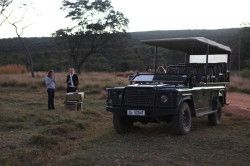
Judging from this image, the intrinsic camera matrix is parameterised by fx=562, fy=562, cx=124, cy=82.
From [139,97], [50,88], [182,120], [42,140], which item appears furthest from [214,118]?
[50,88]

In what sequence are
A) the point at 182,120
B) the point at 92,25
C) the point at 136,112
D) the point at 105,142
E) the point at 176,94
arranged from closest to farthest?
the point at 105,142 → the point at 176,94 → the point at 136,112 → the point at 182,120 → the point at 92,25

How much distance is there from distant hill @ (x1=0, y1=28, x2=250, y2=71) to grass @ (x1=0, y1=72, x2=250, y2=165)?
49.6 metres

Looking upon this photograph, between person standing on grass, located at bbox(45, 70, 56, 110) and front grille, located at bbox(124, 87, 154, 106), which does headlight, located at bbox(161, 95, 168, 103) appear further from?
person standing on grass, located at bbox(45, 70, 56, 110)

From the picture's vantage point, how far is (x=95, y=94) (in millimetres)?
27625

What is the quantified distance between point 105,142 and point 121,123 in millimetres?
1568

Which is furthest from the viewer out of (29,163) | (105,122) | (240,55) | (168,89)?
(240,55)

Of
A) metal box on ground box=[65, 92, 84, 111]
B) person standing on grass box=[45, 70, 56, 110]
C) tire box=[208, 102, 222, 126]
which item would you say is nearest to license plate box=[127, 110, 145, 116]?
tire box=[208, 102, 222, 126]

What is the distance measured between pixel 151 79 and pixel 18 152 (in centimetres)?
525

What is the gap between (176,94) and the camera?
12812mm

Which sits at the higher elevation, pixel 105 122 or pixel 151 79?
pixel 151 79

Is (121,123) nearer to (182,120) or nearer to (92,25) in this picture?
(182,120)

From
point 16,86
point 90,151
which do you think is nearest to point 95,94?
point 16,86

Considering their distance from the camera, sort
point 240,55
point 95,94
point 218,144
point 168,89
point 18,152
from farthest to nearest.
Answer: point 240,55 < point 95,94 < point 168,89 < point 218,144 < point 18,152

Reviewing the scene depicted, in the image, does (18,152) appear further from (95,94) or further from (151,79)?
(95,94)
